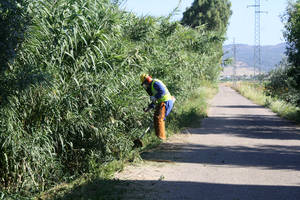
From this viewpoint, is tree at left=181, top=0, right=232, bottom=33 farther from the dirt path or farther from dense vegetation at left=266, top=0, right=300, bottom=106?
the dirt path

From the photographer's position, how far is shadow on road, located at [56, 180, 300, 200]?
583cm

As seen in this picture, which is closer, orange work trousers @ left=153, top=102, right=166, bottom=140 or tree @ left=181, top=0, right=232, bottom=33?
orange work trousers @ left=153, top=102, right=166, bottom=140

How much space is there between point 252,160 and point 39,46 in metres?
5.09

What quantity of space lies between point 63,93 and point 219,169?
3.31 m

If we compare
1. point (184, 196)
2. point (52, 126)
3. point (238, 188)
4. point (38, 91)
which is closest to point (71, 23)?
point (38, 91)

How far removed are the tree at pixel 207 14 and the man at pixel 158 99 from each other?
26.6 m

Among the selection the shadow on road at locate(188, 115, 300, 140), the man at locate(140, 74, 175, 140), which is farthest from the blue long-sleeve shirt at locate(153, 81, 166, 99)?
the shadow on road at locate(188, 115, 300, 140)

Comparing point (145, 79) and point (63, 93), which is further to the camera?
point (145, 79)

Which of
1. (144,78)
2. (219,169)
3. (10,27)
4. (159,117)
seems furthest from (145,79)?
(10,27)

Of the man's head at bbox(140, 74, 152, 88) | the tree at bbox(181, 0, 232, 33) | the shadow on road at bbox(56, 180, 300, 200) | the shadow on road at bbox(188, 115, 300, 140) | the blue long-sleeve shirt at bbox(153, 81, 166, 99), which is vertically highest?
the tree at bbox(181, 0, 232, 33)

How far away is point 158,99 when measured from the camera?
9789mm

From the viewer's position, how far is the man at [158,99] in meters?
9.43

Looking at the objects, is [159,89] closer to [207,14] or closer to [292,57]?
[292,57]

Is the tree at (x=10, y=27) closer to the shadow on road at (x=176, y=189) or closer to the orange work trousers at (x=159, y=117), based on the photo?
the shadow on road at (x=176, y=189)
